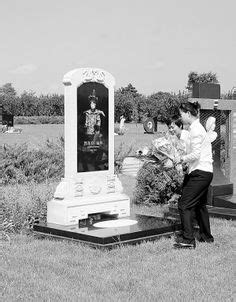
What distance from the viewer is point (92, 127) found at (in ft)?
27.1

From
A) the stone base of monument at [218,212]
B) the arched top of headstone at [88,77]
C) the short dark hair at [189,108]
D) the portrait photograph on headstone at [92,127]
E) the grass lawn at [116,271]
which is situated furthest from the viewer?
the stone base of monument at [218,212]

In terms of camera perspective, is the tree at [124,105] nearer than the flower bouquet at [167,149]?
No

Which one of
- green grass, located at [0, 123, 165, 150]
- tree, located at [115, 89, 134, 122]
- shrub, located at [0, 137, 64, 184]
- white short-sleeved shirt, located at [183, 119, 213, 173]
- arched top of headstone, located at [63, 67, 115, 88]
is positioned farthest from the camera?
tree, located at [115, 89, 134, 122]

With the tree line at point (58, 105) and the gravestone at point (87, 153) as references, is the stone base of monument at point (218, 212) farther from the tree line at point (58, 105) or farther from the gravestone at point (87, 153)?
the tree line at point (58, 105)

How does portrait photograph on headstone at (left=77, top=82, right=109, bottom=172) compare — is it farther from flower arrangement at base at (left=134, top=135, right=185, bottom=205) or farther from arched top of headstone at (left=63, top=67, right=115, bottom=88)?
flower arrangement at base at (left=134, top=135, right=185, bottom=205)

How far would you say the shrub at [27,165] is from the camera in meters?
14.4

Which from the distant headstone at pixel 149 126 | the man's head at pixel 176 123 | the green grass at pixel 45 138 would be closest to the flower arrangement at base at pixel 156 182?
the man's head at pixel 176 123

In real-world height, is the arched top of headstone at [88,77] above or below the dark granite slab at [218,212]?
above

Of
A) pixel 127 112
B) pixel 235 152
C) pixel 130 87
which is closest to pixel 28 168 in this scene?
pixel 235 152

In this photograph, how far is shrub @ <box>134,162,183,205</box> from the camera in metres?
10.9

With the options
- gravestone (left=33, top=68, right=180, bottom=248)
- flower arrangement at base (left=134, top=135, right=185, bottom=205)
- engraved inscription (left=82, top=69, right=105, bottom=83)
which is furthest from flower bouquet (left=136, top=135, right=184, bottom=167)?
engraved inscription (left=82, top=69, right=105, bottom=83)

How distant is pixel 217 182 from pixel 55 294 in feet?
19.1

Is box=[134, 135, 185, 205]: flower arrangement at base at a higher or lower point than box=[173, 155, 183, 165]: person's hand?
lower

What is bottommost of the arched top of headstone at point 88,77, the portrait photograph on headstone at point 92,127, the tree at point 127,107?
the portrait photograph on headstone at point 92,127
